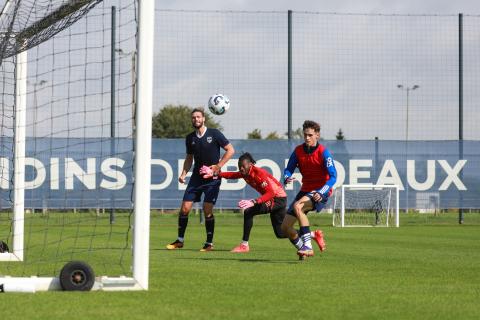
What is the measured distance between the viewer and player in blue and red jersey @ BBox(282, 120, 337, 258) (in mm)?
12594

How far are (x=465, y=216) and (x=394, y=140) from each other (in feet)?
9.90

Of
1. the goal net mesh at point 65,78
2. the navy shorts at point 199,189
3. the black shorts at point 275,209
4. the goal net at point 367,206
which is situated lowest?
the goal net at point 367,206

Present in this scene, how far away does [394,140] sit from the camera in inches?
1118

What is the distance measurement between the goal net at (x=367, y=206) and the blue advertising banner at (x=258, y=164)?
1.11 feet

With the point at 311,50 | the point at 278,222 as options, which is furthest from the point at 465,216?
the point at 278,222

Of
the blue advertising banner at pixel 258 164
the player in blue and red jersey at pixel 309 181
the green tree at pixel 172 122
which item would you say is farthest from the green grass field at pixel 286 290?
the green tree at pixel 172 122

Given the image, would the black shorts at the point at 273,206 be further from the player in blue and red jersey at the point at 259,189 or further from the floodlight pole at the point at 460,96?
the floodlight pole at the point at 460,96

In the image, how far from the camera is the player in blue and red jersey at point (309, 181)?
12594 mm

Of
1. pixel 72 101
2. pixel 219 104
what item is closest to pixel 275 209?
pixel 219 104

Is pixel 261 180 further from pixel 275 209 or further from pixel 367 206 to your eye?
pixel 367 206

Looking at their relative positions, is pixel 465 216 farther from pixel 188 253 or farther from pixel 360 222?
Result: pixel 188 253

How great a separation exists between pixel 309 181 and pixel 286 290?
14.4ft

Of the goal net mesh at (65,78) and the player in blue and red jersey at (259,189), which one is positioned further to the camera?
the player in blue and red jersey at (259,189)

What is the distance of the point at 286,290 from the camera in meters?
8.62
